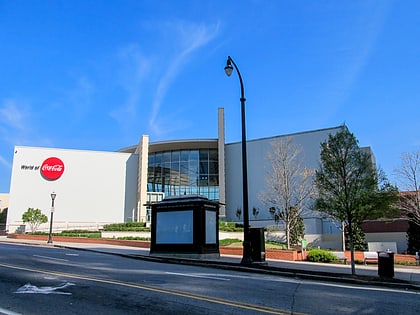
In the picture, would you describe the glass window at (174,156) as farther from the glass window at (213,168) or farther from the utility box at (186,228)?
the utility box at (186,228)

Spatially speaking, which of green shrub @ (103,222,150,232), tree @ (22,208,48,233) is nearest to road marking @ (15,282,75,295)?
green shrub @ (103,222,150,232)

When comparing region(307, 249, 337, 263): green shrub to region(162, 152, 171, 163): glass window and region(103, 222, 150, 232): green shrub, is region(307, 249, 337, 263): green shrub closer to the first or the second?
region(103, 222, 150, 232): green shrub

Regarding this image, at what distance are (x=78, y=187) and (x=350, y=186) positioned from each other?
1715 inches

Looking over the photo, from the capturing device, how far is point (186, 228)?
20.9 meters

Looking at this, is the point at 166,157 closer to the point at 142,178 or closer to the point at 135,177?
the point at 135,177

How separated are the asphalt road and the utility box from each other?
839cm

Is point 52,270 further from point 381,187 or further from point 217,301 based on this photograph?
point 381,187

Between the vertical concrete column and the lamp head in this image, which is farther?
the vertical concrete column

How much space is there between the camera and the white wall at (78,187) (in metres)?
49.6

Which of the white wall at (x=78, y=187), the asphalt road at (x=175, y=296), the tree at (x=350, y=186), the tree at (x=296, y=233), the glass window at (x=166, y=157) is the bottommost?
the asphalt road at (x=175, y=296)

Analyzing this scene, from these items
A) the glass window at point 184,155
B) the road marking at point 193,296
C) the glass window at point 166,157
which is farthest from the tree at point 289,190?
the road marking at point 193,296

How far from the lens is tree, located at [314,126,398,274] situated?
47.4 ft

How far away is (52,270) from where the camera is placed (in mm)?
12469

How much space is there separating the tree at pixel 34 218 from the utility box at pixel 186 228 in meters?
28.8
